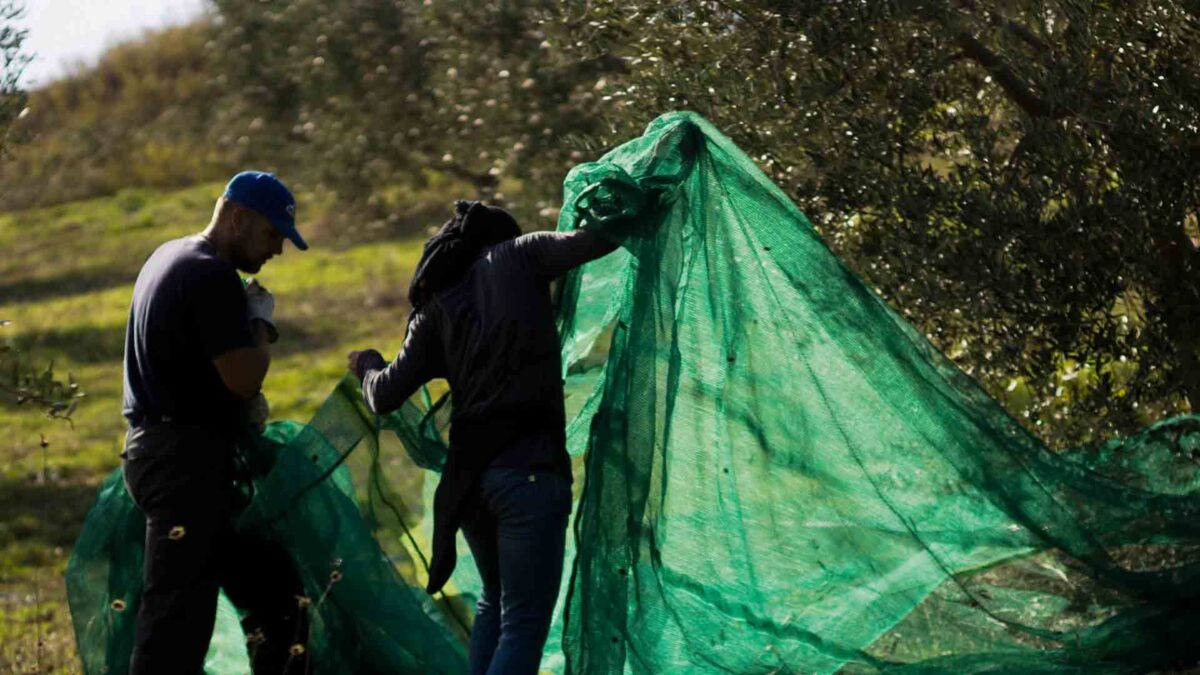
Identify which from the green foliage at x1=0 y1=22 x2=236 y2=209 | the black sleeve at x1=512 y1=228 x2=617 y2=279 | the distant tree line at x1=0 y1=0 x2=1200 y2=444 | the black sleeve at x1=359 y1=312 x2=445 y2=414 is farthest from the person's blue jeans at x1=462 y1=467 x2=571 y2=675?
the green foliage at x1=0 y1=22 x2=236 y2=209

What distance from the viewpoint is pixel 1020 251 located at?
663cm

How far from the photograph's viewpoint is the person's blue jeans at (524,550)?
5.20 meters

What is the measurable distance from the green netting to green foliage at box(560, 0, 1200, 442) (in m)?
1.04

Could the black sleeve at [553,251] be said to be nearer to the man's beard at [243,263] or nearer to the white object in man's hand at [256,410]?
the man's beard at [243,263]

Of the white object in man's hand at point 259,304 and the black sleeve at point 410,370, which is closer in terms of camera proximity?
the black sleeve at point 410,370

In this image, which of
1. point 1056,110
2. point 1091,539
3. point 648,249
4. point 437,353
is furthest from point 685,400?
point 1056,110

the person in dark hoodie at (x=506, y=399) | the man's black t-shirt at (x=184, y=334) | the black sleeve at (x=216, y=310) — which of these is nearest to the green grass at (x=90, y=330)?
the man's black t-shirt at (x=184, y=334)

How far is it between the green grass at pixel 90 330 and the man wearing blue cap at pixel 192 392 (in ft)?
7.73

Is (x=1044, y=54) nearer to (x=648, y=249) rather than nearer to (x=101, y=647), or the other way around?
(x=648, y=249)

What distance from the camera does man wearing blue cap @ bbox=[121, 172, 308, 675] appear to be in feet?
17.7

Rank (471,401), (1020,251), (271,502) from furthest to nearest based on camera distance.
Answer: (1020,251), (271,502), (471,401)

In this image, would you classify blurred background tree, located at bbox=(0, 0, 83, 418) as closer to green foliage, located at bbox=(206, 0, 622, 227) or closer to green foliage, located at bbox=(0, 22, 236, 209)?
green foliage, located at bbox=(206, 0, 622, 227)

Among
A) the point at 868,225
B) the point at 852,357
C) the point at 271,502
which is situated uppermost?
the point at 868,225

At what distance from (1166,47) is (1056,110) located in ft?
1.54
